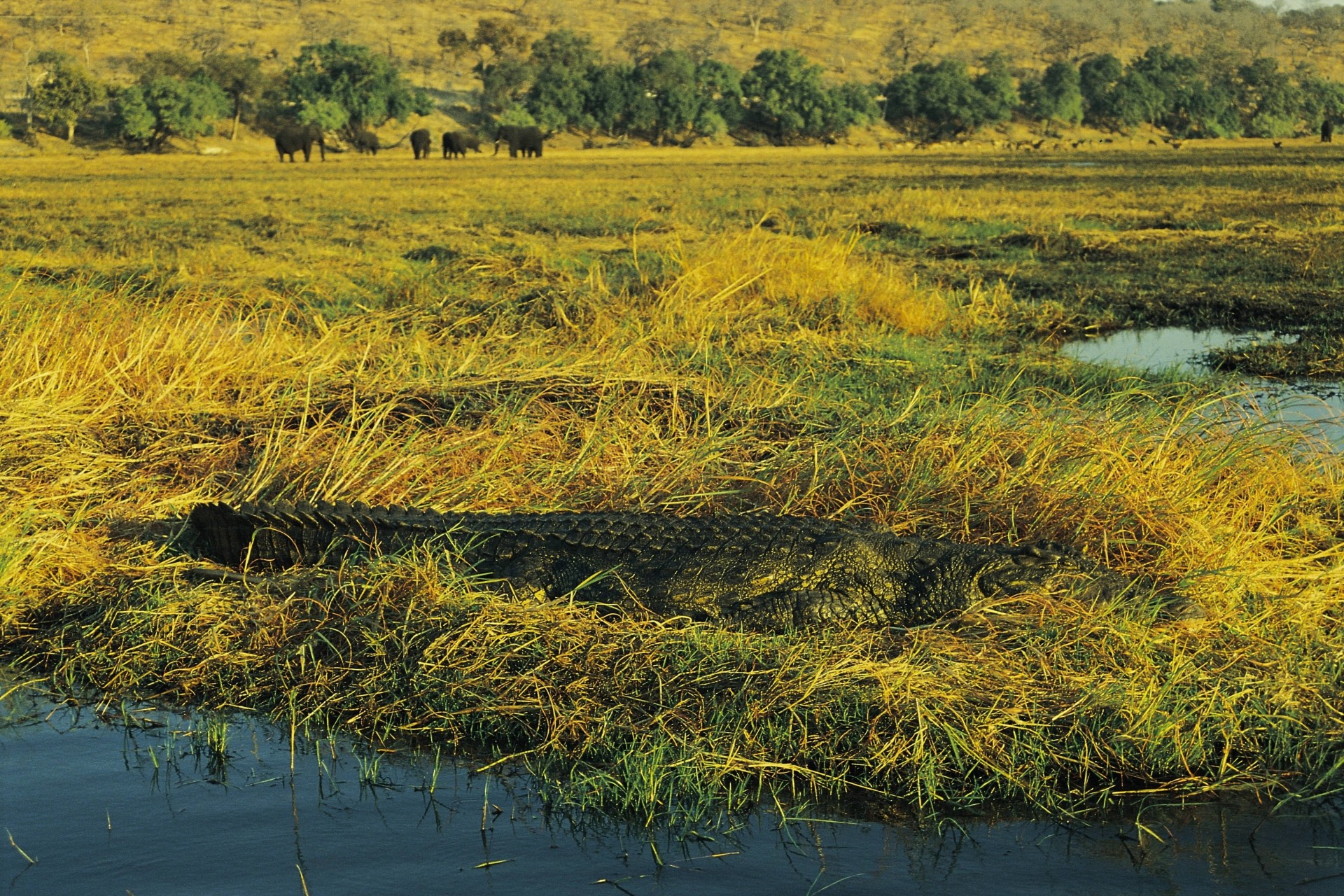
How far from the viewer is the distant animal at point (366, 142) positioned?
58.7 meters

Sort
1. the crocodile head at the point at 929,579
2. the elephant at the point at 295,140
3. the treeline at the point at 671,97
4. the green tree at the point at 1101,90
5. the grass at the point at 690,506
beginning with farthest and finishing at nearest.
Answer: the green tree at the point at 1101,90, the treeline at the point at 671,97, the elephant at the point at 295,140, the crocodile head at the point at 929,579, the grass at the point at 690,506

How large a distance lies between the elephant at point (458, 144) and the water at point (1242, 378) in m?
47.6

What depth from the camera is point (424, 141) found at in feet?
183

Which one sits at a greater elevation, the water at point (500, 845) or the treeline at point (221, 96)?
the treeline at point (221, 96)

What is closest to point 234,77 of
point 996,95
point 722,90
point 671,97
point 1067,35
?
point 671,97

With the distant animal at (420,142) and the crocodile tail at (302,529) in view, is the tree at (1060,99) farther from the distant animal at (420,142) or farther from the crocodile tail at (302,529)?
the crocodile tail at (302,529)

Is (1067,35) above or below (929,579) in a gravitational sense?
above

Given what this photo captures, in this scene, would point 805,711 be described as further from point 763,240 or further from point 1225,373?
point 763,240

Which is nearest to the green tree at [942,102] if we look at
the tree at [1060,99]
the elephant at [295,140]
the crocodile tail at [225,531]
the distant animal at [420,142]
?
the tree at [1060,99]

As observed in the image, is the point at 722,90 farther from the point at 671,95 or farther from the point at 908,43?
the point at 908,43

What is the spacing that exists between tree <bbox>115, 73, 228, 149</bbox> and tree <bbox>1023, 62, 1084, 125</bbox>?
4332cm

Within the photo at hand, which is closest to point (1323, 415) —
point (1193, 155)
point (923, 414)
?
point (923, 414)

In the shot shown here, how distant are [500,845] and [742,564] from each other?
63.2 inches

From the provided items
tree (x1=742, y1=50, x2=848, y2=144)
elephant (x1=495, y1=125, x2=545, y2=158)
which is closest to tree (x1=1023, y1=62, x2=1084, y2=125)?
tree (x1=742, y1=50, x2=848, y2=144)
